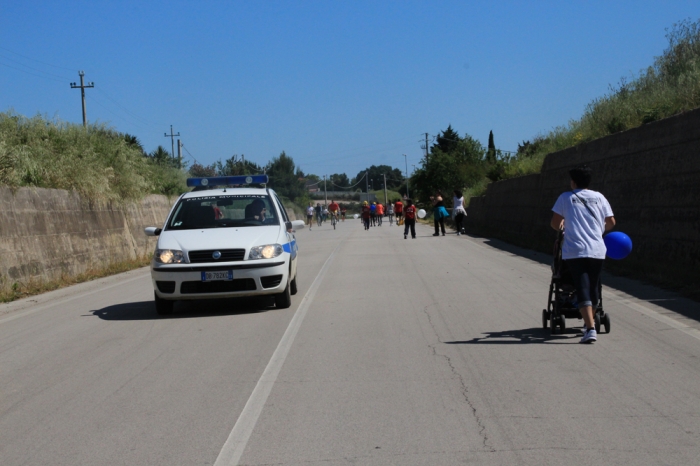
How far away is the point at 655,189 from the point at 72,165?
14.0m

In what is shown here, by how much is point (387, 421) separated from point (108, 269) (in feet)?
51.7

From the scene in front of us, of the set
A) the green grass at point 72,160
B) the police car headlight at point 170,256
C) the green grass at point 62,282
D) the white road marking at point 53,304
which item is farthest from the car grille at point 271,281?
the green grass at point 72,160

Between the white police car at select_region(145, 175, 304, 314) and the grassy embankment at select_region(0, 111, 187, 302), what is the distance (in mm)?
4508

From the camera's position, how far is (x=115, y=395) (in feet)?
21.8

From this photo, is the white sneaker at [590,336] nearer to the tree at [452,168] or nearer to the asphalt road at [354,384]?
the asphalt road at [354,384]

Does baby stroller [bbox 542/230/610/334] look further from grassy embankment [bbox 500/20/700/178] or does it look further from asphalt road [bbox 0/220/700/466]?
grassy embankment [bbox 500/20/700/178]

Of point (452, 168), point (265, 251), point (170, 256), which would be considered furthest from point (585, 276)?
point (452, 168)

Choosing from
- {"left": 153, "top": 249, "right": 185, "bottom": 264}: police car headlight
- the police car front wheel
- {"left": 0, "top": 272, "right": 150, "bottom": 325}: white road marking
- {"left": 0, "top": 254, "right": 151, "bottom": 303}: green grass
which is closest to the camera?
{"left": 153, "top": 249, "right": 185, "bottom": 264}: police car headlight

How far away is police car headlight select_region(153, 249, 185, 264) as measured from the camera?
428 inches

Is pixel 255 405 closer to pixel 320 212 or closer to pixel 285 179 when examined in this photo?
pixel 320 212

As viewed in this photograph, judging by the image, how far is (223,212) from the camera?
12.5 m

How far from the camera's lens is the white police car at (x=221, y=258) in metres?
10.8

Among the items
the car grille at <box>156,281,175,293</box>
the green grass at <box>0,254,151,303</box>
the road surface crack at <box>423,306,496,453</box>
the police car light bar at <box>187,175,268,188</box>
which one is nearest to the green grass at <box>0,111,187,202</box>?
the green grass at <box>0,254,151,303</box>

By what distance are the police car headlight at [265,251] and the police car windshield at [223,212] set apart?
99cm
